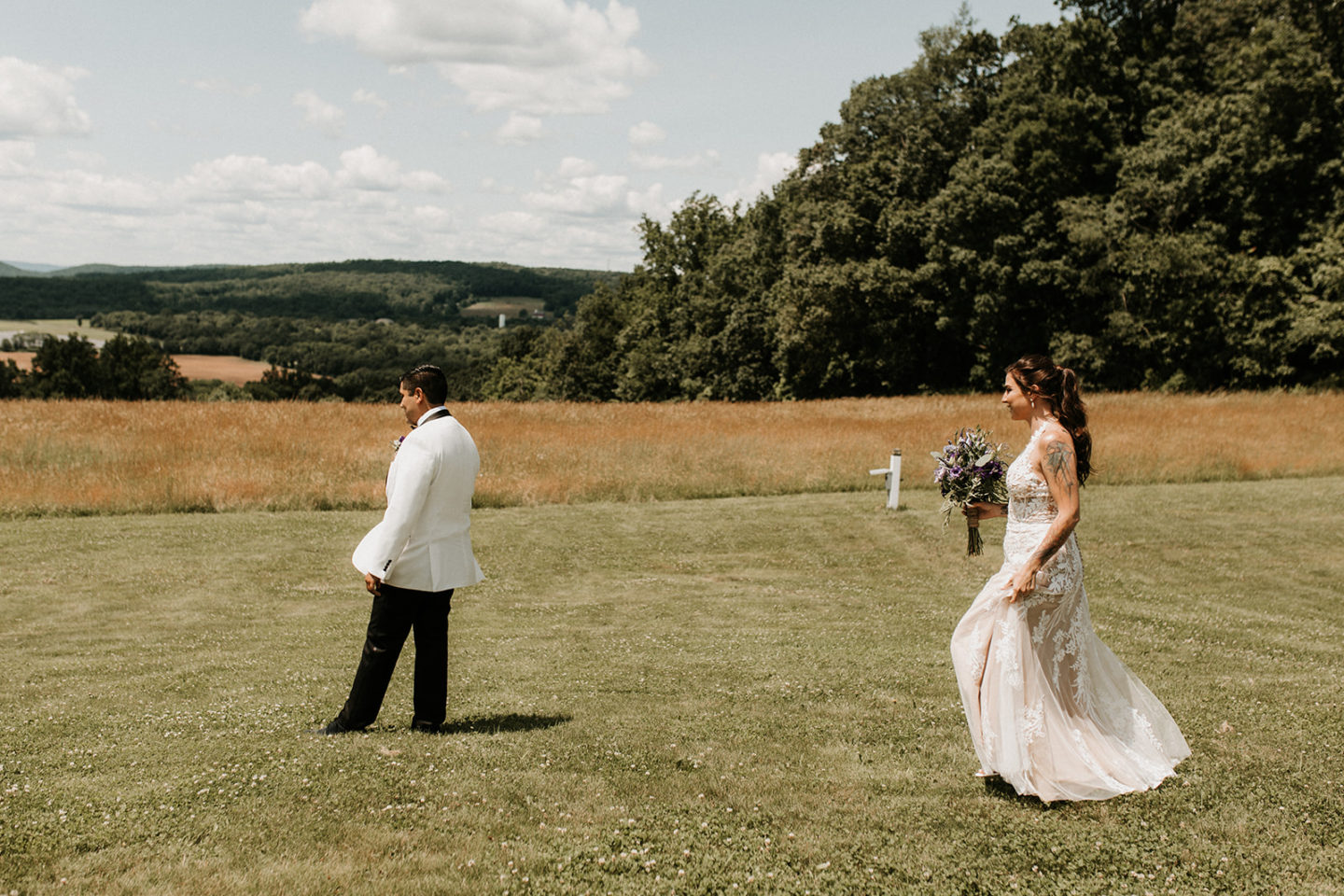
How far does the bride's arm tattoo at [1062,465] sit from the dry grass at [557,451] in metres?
15.3

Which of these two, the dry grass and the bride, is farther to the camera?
the dry grass

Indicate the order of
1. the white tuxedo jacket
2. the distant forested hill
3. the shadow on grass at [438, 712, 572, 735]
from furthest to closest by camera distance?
1. the distant forested hill
2. the shadow on grass at [438, 712, 572, 735]
3. the white tuxedo jacket

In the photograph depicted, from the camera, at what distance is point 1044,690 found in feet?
16.9

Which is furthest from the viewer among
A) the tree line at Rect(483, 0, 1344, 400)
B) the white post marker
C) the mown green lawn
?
the tree line at Rect(483, 0, 1344, 400)

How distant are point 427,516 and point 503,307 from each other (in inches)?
7533

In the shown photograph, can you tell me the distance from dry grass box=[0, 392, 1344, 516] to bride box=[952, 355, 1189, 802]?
15.0 meters

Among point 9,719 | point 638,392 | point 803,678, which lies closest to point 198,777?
point 9,719

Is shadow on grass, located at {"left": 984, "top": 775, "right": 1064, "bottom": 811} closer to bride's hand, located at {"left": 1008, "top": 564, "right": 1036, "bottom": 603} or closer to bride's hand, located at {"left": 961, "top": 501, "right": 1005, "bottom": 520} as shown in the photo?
bride's hand, located at {"left": 1008, "top": 564, "right": 1036, "bottom": 603}

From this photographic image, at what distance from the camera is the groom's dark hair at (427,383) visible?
228 inches

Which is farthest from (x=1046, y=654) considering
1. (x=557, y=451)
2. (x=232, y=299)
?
(x=232, y=299)

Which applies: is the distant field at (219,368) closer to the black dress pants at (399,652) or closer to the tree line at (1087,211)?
the tree line at (1087,211)

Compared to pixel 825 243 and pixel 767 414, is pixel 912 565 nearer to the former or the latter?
pixel 767 414

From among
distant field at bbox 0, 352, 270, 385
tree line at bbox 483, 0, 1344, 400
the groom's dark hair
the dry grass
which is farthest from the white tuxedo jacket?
distant field at bbox 0, 352, 270, 385

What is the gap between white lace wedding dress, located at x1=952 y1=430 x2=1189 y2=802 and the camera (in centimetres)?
509
